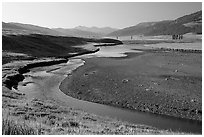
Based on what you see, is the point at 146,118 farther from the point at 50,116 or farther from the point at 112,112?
the point at 50,116

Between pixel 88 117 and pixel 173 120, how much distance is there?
374 inches

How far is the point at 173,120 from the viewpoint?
1091 inches

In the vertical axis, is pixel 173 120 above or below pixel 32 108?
below

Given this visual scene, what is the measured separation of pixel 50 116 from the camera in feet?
74.1

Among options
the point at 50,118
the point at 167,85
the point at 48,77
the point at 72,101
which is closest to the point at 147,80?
the point at 167,85

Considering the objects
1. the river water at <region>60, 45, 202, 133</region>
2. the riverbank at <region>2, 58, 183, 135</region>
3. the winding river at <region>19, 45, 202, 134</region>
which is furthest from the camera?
the winding river at <region>19, 45, 202, 134</region>

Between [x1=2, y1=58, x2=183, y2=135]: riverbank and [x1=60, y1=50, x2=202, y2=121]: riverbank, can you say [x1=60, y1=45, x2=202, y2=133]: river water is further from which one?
[x1=2, y1=58, x2=183, y2=135]: riverbank

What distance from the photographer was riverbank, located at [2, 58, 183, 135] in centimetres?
1722

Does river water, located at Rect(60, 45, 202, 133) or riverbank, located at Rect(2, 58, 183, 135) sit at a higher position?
riverbank, located at Rect(2, 58, 183, 135)

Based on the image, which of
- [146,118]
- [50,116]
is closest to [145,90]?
[146,118]

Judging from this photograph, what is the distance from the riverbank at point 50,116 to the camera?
56.5ft

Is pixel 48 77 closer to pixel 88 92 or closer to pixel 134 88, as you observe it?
pixel 88 92

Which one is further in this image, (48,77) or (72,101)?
(48,77)

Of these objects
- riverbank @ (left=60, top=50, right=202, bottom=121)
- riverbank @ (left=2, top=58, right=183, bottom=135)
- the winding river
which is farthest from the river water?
riverbank @ (left=2, top=58, right=183, bottom=135)
